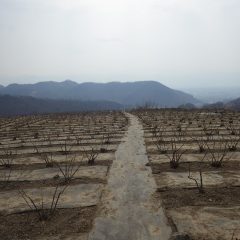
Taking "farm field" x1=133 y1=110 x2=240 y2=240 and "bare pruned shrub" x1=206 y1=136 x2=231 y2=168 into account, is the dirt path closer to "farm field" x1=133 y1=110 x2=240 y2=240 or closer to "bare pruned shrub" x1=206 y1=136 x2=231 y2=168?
"farm field" x1=133 y1=110 x2=240 y2=240

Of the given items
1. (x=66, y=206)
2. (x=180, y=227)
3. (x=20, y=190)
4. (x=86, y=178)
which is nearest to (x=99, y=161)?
(x=86, y=178)

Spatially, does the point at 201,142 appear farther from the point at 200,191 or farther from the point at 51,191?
the point at 51,191

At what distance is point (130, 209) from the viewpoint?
19.4 feet

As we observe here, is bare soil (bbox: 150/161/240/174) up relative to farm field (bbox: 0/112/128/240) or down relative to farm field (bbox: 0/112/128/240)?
up

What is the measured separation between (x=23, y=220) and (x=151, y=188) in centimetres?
235

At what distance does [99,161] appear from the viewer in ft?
31.2

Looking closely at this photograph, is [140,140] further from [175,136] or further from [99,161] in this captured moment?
[99,161]

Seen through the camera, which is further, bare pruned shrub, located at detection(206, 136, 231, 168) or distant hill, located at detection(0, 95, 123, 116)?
distant hill, located at detection(0, 95, 123, 116)

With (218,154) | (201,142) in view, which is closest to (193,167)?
(218,154)

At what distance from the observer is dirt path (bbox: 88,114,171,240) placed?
16.5 feet

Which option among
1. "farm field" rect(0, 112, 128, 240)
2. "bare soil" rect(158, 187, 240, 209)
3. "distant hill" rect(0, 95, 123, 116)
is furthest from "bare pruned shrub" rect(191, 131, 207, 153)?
"distant hill" rect(0, 95, 123, 116)

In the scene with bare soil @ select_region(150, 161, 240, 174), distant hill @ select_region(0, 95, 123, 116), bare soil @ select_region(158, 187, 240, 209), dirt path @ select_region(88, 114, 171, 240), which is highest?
bare soil @ select_region(150, 161, 240, 174)

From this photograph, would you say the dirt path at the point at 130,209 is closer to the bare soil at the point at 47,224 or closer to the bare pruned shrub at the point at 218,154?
the bare soil at the point at 47,224

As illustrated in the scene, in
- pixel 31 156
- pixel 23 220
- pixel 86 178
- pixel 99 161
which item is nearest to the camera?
pixel 23 220
